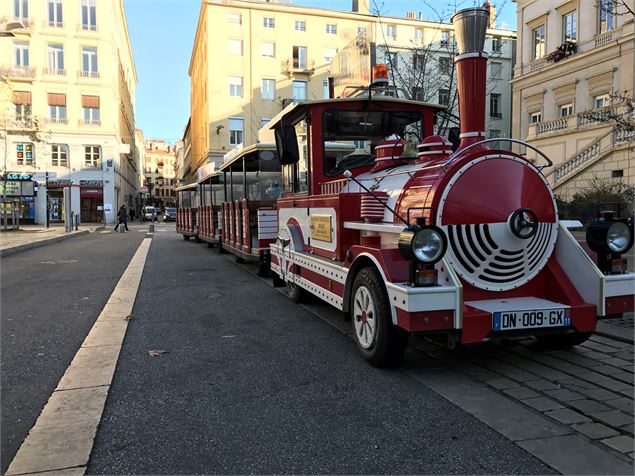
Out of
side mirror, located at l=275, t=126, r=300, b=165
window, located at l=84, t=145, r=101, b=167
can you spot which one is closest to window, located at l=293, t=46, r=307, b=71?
window, located at l=84, t=145, r=101, b=167

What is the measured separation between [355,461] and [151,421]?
135cm

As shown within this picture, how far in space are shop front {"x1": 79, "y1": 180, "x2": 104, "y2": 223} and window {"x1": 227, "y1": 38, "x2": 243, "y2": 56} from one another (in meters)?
15.5

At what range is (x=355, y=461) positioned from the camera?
2.62 m

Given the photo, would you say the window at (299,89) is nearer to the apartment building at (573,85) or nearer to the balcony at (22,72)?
the apartment building at (573,85)

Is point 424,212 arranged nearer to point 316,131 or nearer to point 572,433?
point 572,433

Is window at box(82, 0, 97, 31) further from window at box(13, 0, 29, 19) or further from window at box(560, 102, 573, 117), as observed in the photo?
window at box(560, 102, 573, 117)

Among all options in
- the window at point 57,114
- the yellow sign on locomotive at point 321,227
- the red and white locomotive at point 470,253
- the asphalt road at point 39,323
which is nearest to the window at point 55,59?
the window at point 57,114

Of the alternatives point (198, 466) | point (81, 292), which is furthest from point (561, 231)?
point (81, 292)

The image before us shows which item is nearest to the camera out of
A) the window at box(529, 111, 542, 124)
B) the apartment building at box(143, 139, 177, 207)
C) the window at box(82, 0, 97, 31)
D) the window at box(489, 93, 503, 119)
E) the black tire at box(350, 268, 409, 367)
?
the black tire at box(350, 268, 409, 367)

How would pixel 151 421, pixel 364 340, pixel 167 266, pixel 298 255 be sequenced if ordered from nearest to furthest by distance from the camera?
pixel 151 421
pixel 364 340
pixel 298 255
pixel 167 266

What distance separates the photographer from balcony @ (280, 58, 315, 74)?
43.5m

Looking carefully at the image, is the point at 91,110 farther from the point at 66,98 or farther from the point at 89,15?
the point at 89,15

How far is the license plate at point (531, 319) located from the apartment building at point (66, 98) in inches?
1538

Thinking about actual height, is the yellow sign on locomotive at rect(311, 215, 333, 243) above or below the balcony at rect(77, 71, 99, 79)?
below
